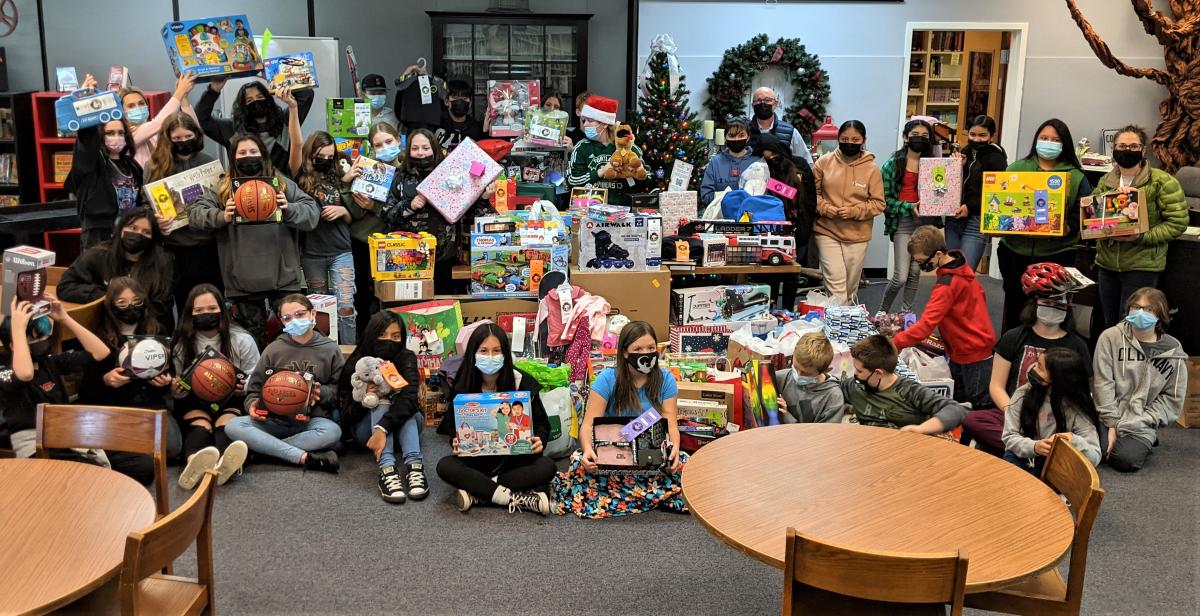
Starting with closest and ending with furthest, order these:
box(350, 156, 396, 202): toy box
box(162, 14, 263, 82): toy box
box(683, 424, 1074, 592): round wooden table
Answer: box(683, 424, 1074, 592): round wooden table → box(162, 14, 263, 82): toy box → box(350, 156, 396, 202): toy box

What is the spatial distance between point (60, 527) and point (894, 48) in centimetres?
799

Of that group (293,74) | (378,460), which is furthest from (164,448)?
(293,74)

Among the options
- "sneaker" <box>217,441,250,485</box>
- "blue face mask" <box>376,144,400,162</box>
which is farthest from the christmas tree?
"sneaker" <box>217,441,250,485</box>

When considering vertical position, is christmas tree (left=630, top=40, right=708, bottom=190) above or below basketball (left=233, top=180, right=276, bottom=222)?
above

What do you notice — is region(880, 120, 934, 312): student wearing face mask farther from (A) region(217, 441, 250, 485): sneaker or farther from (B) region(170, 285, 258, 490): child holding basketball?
Result: (A) region(217, 441, 250, 485): sneaker

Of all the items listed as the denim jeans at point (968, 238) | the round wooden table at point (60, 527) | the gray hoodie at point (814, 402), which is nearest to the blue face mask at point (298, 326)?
the round wooden table at point (60, 527)

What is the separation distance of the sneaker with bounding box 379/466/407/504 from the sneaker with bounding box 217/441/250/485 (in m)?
0.64

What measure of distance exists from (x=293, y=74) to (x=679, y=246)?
2.61m

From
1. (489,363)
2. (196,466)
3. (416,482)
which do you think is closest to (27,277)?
(196,466)

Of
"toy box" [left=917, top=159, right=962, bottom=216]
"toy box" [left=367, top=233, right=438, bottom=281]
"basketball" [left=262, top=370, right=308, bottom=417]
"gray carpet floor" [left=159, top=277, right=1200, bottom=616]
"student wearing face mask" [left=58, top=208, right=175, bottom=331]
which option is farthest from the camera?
"toy box" [left=917, top=159, right=962, bottom=216]

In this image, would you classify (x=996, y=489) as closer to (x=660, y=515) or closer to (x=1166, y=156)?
(x=660, y=515)

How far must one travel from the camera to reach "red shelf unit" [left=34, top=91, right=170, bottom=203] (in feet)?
28.0

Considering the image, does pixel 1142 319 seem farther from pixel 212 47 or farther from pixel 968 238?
pixel 212 47

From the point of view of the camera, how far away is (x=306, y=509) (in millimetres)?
4488
